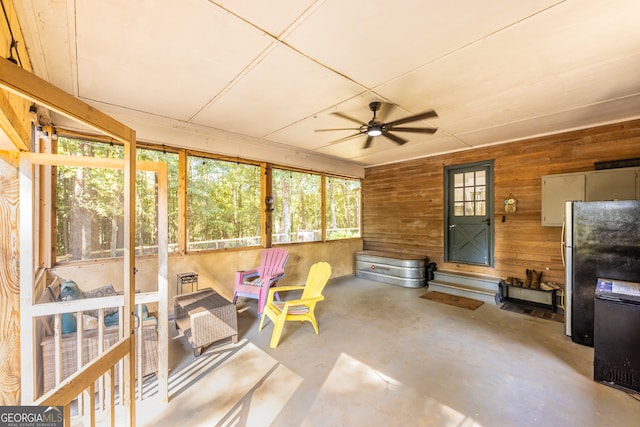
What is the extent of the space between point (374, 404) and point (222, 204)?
355 centimetres

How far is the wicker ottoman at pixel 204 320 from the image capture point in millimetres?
2555

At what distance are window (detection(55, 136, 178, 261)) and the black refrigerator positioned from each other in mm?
5256

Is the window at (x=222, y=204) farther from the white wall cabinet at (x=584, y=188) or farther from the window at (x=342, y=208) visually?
the white wall cabinet at (x=584, y=188)

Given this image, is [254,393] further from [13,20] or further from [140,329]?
[13,20]

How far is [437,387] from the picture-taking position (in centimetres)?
210

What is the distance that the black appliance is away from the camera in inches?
80.4

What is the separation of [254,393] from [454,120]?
12.5 ft

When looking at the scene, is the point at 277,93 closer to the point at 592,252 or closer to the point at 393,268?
the point at 592,252

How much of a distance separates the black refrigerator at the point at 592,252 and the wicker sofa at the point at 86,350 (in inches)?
171

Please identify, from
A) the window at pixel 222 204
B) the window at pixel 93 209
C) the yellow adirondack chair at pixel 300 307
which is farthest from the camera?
the window at pixel 222 204

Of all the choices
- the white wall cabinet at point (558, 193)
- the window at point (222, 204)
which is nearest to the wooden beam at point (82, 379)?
the window at point (222, 204)

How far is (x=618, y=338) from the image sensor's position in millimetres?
2094

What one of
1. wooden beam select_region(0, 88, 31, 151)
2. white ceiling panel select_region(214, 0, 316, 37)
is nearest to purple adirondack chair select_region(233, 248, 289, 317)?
wooden beam select_region(0, 88, 31, 151)

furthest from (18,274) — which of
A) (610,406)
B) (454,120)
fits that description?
(454,120)
